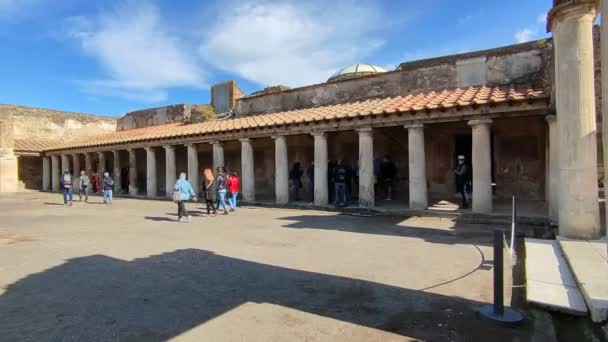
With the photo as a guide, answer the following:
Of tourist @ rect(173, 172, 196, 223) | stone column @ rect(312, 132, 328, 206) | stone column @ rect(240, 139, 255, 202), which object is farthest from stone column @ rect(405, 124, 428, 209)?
stone column @ rect(240, 139, 255, 202)

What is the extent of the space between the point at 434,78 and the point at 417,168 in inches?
176

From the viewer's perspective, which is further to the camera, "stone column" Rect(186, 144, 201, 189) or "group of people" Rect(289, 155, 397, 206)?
"stone column" Rect(186, 144, 201, 189)

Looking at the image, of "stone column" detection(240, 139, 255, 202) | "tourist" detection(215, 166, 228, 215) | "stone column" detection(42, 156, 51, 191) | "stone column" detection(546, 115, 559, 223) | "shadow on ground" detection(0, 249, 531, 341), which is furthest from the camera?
"stone column" detection(42, 156, 51, 191)

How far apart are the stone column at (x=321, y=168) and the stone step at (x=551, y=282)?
7.80 m

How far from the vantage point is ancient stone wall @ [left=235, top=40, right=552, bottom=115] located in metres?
12.2

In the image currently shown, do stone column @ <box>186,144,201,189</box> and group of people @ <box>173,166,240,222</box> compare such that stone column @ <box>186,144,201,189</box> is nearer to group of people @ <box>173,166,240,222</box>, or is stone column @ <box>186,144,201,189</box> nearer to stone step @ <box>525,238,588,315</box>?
group of people @ <box>173,166,240,222</box>

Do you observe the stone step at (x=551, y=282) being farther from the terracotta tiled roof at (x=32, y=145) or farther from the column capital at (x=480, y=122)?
the terracotta tiled roof at (x=32, y=145)

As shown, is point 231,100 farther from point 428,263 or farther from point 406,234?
point 428,263

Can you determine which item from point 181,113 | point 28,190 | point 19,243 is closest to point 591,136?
point 19,243

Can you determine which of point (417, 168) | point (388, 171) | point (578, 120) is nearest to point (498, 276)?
point (578, 120)

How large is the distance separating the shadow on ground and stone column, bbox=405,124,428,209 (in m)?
6.89

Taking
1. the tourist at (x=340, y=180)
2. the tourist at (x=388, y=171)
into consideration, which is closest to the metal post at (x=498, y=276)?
the tourist at (x=340, y=180)

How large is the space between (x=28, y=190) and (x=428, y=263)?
32125 millimetres

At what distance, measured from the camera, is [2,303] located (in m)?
4.29
